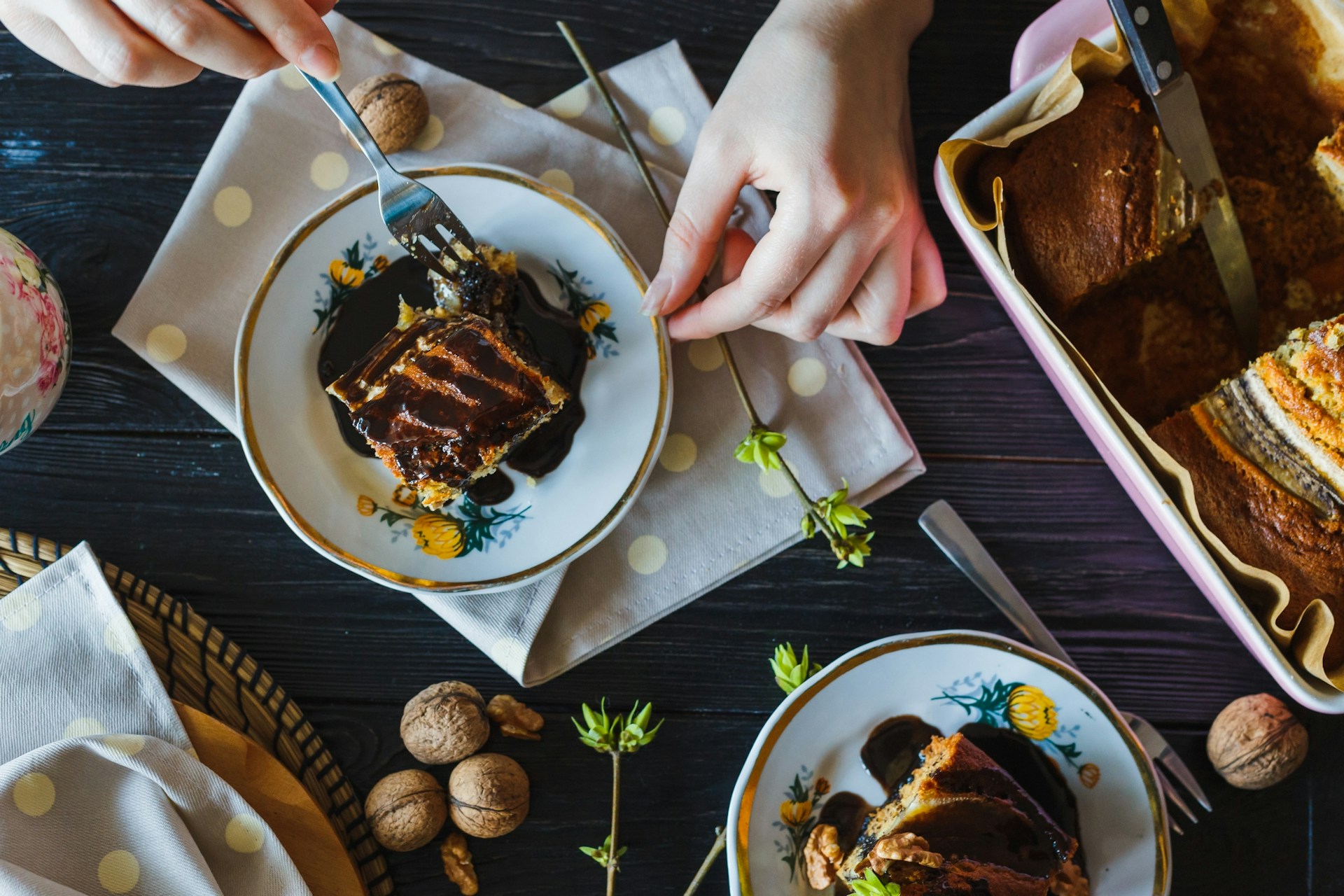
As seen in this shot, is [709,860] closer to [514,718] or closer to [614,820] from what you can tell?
[614,820]

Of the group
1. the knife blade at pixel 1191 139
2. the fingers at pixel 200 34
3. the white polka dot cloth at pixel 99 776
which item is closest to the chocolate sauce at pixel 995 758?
the knife blade at pixel 1191 139

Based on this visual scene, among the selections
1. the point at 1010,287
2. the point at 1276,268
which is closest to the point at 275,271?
the point at 1010,287

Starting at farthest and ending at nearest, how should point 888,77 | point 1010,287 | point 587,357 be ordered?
point 587,357, point 888,77, point 1010,287

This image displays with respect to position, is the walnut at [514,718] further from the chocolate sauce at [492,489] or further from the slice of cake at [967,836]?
the slice of cake at [967,836]

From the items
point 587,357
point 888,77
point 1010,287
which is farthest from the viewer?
point 587,357

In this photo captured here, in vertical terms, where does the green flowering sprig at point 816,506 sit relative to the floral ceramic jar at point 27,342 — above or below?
below

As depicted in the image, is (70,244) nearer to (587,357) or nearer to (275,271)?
(275,271)
